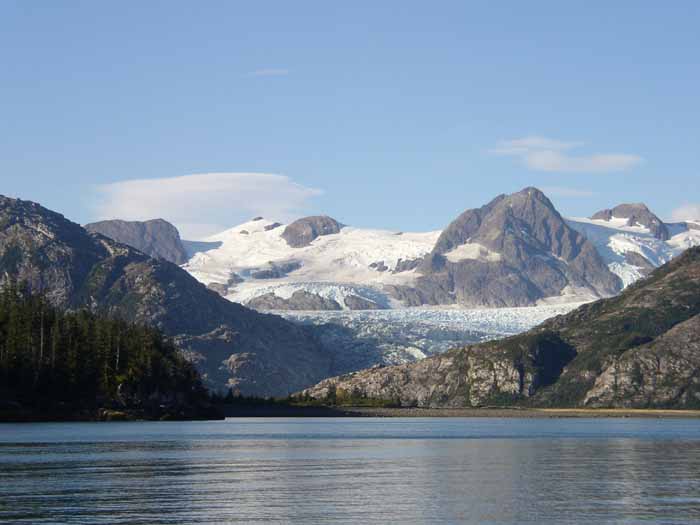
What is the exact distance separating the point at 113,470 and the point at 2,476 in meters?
12.2

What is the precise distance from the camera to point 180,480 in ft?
370

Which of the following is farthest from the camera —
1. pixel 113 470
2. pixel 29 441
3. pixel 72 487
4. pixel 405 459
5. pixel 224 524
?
pixel 29 441

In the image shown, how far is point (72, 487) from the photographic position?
10519cm

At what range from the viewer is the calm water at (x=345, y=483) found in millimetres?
88312

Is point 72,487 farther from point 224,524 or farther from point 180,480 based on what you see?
point 224,524

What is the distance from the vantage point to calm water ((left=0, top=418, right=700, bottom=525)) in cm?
8831

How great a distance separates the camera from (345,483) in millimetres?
110250

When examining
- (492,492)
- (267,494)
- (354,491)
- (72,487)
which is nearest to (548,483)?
(492,492)

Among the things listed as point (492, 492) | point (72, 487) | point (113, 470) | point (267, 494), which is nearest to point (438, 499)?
point (492, 492)

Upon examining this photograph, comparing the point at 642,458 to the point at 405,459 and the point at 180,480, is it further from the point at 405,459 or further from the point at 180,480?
the point at 180,480

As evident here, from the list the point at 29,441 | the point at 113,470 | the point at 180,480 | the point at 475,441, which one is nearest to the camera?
the point at 180,480

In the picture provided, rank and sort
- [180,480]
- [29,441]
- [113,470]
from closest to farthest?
[180,480] < [113,470] < [29,441]

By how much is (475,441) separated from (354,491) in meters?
89.3

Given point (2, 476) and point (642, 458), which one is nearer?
point (2, 476)
